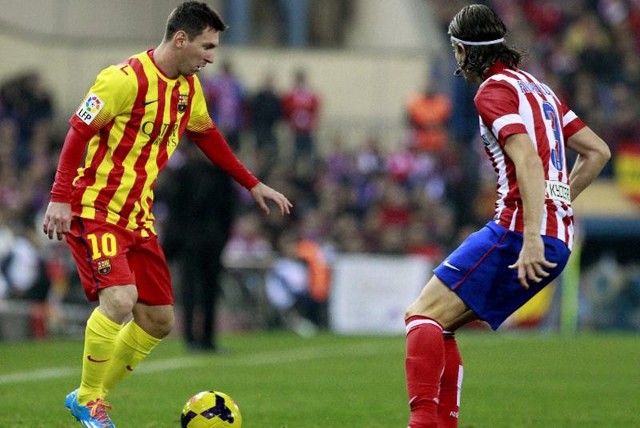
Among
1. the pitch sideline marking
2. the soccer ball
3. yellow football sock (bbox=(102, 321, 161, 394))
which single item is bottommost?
the pitch sideline marking

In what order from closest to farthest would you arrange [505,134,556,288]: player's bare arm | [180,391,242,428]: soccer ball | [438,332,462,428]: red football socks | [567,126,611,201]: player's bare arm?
[505,134,556,288]: player's bare arm
[438,332,462,428]: red football socks
[567,126,611,201]: player's bare arm
[180,391,242,428]: soccer ball

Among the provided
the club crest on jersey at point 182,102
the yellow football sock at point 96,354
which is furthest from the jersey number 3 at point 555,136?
the yellow football sock at point 96,354

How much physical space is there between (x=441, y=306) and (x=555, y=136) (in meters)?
1.02

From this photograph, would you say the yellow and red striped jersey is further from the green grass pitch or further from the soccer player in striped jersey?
the green grass pitch

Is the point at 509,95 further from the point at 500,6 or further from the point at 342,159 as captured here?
the point at 500,6

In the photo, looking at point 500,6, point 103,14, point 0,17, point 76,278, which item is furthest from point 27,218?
point 500,6

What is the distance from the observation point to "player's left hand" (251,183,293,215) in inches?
335

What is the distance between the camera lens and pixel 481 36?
712 cm

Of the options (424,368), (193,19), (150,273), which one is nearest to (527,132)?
(424,368)

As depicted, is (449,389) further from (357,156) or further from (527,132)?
(357,156)

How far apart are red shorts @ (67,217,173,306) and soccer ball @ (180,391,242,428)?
70 centimetres

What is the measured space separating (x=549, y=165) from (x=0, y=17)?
20.2 meters

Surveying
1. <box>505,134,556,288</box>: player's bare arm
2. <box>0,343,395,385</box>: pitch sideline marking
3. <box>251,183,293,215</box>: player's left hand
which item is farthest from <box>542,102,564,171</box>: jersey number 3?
<box>0,343,395,385</box>: pitch sideline marking

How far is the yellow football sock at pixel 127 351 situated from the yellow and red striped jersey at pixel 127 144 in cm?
59
